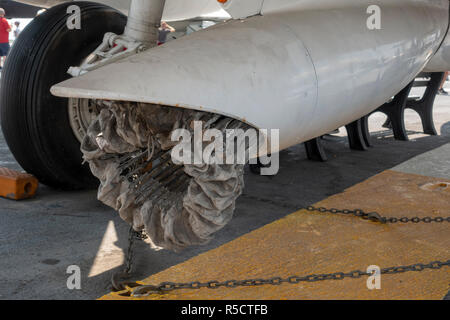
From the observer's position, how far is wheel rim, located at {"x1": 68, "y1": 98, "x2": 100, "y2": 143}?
319 cm

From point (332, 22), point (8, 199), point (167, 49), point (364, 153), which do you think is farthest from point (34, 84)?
point (364, 153)

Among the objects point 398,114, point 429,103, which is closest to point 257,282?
point 398,114

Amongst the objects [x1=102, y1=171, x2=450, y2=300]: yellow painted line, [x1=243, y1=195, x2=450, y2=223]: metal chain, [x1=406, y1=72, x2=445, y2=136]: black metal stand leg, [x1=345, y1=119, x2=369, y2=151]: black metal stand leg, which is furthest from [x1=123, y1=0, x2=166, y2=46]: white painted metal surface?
[x1=406, y1=72, x2=445, y2=136]: black metal stand leg

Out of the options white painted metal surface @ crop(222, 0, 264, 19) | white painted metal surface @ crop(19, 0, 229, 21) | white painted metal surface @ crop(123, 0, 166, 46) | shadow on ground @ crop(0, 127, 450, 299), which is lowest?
shadow on ground @ crop(0, 127, 450, 299)

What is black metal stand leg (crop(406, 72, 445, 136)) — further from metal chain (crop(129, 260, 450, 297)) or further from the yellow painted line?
metal chain (crop(129, 260, 450, 297))

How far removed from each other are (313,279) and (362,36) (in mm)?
1238

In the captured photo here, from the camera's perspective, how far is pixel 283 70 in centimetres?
197

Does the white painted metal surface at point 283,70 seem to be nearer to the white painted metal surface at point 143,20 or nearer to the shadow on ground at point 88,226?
the white painted metal surface at point 143,20

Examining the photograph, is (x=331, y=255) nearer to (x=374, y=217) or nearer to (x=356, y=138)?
(x=374, y=217)

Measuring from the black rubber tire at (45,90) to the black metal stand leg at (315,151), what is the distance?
220 centimetres

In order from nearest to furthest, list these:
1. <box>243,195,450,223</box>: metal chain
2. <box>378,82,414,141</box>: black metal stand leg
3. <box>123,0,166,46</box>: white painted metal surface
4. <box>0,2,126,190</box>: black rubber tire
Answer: <box>123,0,166,46</box>: white painted metal surface
<box>243,195,450,223</box>: metal chain
<box>0,2,126,190</box>: black rubber tire
<box>378,82,414,141</box>: black metal stand leg

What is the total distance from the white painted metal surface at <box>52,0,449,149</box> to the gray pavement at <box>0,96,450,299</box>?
2.76ft

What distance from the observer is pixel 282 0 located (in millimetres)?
2322
